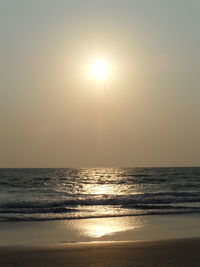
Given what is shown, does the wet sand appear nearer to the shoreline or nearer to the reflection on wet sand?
the shoreline

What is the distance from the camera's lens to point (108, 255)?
34.5 ft

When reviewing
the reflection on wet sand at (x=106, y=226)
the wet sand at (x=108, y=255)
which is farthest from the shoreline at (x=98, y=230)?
the wet sand at (x=108, y=255)

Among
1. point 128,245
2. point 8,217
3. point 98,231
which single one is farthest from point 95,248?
point 8,217

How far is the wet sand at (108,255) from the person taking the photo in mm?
9758

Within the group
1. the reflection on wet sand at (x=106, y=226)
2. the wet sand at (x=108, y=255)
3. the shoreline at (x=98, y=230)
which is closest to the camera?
the wet sand at (x=108, y=255)

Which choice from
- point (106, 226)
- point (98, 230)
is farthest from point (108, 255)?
point (106, 226)

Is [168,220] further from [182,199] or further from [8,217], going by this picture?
[182,199]

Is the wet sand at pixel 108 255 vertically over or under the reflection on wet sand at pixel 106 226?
under

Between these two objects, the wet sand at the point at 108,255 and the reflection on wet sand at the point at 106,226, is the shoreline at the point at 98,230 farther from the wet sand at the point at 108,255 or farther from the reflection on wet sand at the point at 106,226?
the wet sand at the point at 108,255

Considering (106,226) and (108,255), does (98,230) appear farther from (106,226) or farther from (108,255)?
(108,255)

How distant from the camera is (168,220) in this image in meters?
18.6

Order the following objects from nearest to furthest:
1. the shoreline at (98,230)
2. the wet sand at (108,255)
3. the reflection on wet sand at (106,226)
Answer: the wet sand at (108,255)
the shoreline at (98,230)
the reflection on wet sand at (106,226)

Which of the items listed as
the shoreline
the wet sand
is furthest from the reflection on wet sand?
the wet sand

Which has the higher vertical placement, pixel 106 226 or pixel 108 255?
pixel 106 226
